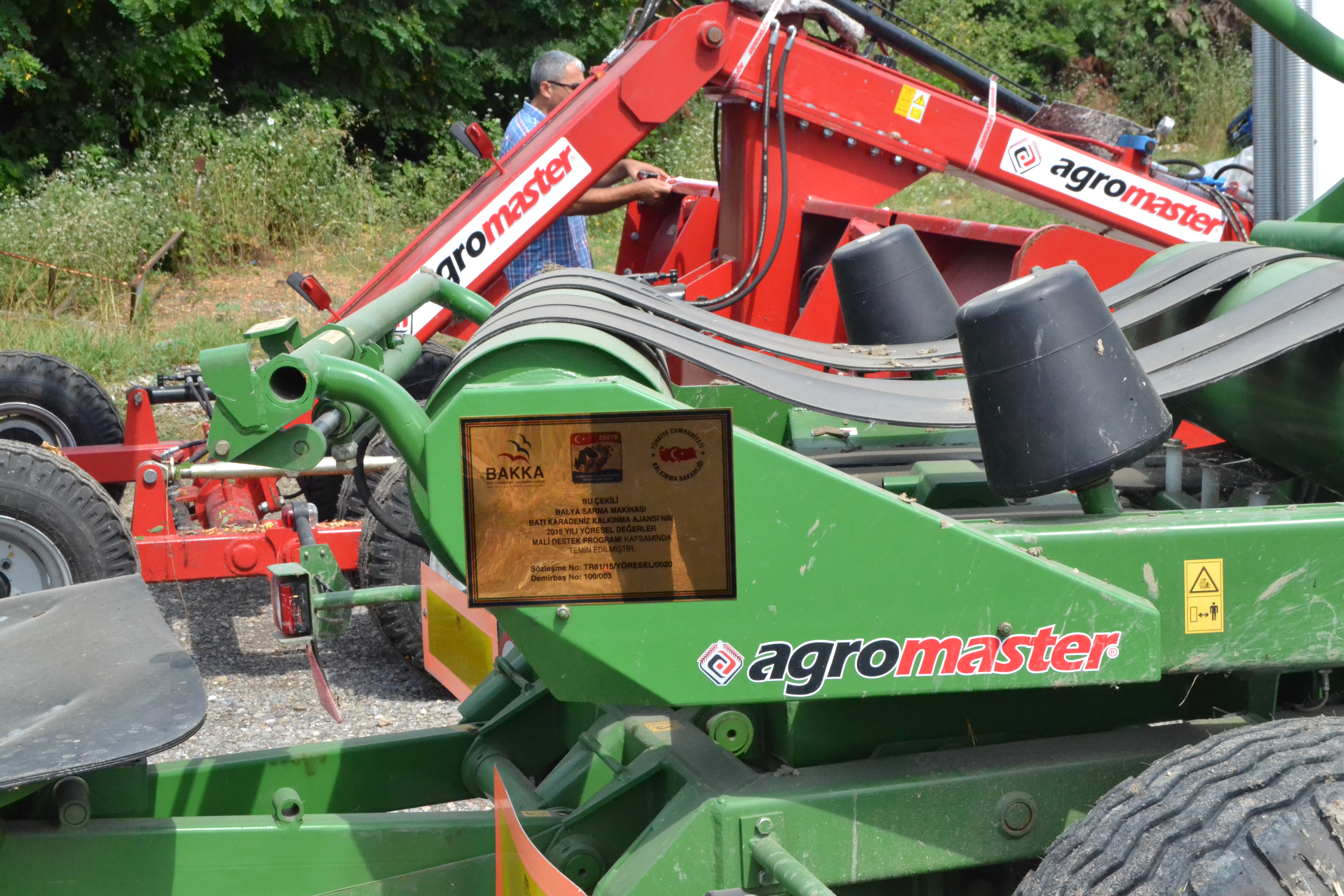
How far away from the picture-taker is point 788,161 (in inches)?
225

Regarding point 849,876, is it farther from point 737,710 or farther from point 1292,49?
point 1292,49

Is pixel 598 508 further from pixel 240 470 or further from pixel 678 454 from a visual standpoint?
pixel 240 470

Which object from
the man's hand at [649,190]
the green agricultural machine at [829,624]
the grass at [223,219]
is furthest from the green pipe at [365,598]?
the grass at [223,219]

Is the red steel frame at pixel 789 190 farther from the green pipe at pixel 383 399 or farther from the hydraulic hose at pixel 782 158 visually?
the green pipe at pixel 383 399

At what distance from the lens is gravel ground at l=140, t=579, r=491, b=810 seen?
174 inches

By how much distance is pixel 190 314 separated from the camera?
11.8 metres

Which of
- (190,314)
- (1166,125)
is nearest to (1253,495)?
(1166,125)

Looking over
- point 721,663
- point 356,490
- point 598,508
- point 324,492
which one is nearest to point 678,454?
point 598,508

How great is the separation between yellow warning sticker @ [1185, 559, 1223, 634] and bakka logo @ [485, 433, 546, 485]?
946mm

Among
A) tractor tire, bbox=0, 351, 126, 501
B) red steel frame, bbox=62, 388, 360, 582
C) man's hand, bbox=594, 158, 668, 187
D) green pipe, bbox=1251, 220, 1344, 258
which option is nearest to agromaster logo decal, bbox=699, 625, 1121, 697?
green pipe, bbox=1251, 220, 1344, 258

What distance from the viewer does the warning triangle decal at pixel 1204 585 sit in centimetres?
197

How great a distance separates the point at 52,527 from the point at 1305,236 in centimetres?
380

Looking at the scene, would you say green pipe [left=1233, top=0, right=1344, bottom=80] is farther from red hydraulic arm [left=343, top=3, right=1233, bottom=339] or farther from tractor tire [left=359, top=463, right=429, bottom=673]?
red hydraulic arm [left=343, top=3, right=1233, bottom=339]

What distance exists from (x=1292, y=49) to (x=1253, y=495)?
0.78m
